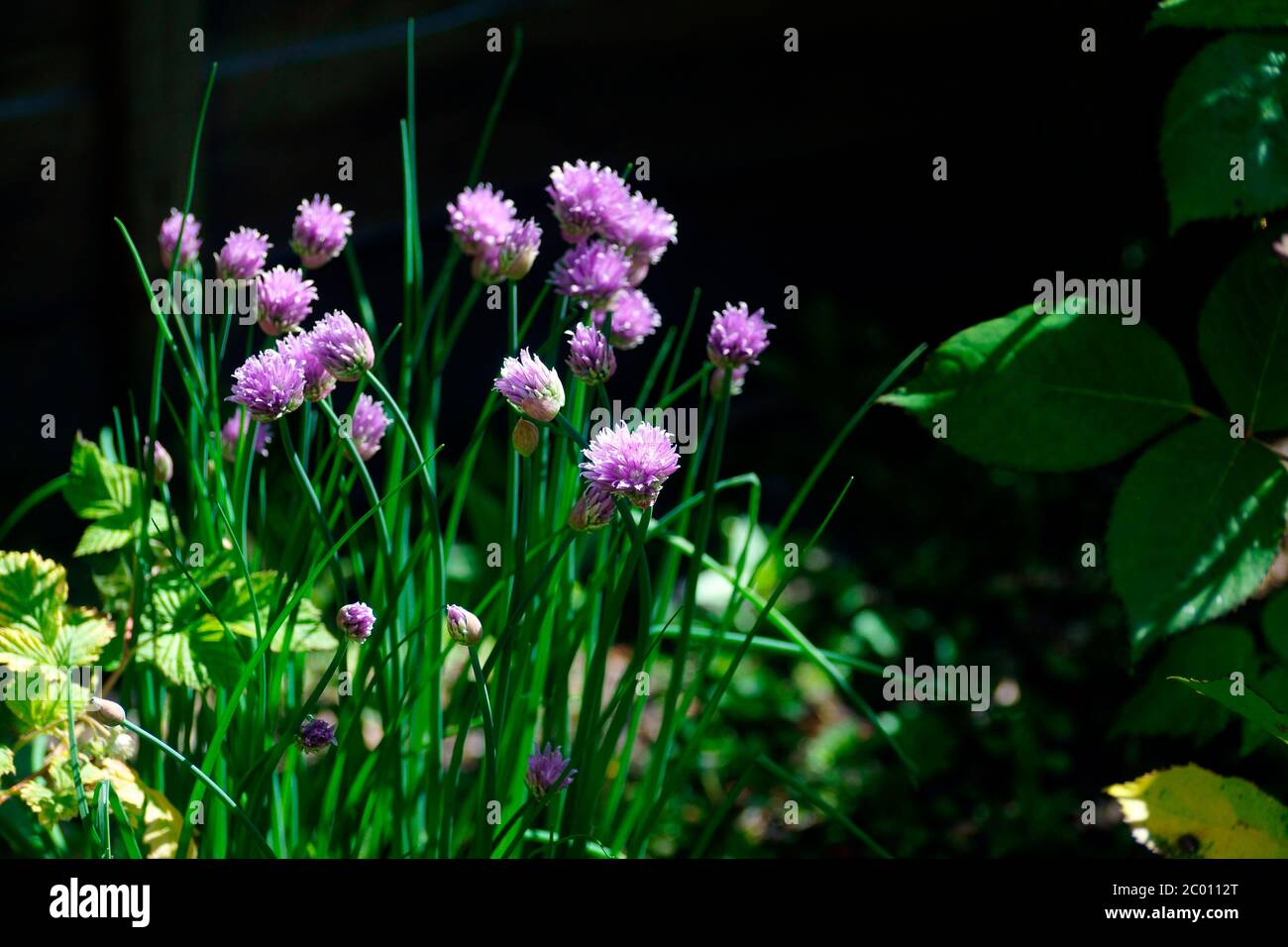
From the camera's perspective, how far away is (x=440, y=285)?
4.32 ft

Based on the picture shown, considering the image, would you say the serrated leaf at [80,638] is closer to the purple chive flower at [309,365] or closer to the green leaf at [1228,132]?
the purple chive flower at [309,365]

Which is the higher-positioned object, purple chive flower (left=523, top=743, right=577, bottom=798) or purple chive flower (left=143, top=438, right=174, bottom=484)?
purple chive flower (left=143, top=438, right=174, bottom=484)

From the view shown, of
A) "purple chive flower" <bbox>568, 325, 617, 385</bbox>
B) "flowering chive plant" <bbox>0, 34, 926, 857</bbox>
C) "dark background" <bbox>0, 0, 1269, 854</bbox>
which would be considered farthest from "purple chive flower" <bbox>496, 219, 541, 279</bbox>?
"dark background" <bbox>0, 0, 1269, 854</bbox>

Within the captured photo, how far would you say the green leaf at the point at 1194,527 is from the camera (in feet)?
4.02

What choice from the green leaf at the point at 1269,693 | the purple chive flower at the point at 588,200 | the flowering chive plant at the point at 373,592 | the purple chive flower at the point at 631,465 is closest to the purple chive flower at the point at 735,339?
the flowering chive plant at the point at 373,592

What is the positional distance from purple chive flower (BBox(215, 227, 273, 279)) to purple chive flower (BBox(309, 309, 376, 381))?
0.18 metres

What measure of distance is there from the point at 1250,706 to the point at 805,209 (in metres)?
2.56

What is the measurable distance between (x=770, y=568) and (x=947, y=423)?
1.24 m

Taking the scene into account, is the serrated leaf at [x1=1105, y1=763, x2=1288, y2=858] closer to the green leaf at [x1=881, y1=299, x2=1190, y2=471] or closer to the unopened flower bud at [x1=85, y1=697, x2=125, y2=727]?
the green leaf at [x1=881, y1=299, x2=1190, y2=471]

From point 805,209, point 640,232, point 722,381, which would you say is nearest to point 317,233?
point 640,232

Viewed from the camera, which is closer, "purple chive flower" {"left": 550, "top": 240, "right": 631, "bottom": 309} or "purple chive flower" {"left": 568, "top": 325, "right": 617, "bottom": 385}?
"purple chive flower" {"left": 568, "top": 325, "right": 617, "bottom": 385}

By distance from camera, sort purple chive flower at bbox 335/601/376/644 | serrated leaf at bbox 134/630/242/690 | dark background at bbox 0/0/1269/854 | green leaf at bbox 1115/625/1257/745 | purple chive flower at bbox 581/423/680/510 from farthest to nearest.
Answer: dark background at bbox 0/0/1269/854 → green leaf at bbox 1115/625/1257/745 → serrated leaf at bbox 134/630/242/690 → purple chive flower at bbox 335/601/376/644 → purple chive flower at bbox 581/423/680/510

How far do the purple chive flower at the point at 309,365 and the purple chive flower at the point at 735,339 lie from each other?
33 cm

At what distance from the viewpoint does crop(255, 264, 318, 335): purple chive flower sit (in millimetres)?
→ 1082
